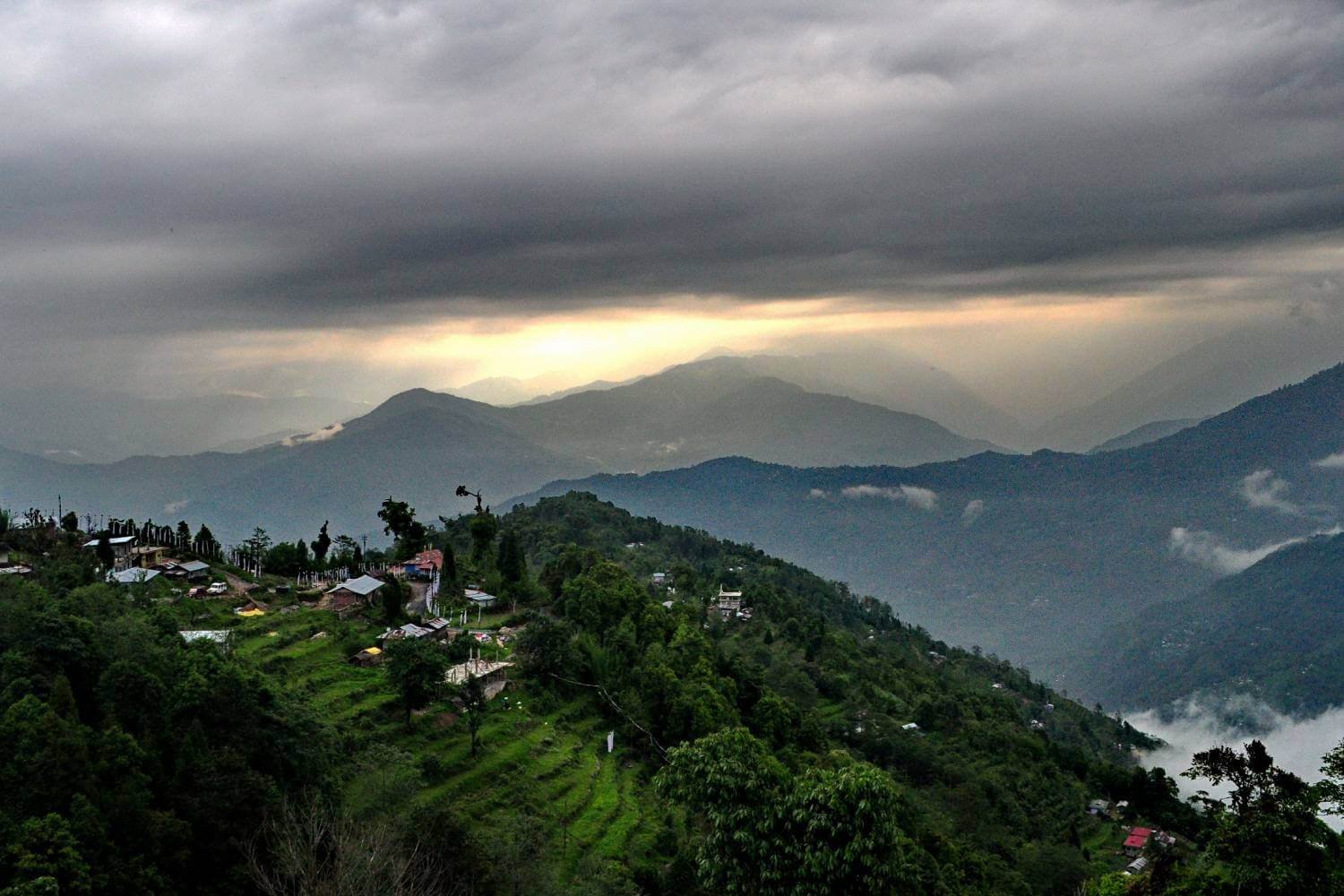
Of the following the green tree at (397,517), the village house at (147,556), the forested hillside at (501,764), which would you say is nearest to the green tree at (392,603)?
the forested hillside at (501,764)

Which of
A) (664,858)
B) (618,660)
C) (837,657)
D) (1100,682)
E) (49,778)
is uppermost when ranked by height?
(49,778)

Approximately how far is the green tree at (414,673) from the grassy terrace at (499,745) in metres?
0.82

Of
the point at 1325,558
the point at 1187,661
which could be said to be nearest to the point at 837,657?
the point at 1187,661

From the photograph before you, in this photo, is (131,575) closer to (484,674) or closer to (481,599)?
(481,599)

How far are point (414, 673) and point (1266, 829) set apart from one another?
29832 millimetres

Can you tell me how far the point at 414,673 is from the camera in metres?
38.3

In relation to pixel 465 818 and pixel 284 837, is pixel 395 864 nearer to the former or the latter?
pixel 284 837

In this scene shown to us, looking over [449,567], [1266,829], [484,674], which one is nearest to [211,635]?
[484,674]

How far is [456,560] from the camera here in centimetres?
7431

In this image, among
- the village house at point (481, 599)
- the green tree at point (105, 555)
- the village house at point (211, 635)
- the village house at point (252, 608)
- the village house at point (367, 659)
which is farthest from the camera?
the village house at point (481, 599)

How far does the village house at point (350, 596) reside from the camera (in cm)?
5291

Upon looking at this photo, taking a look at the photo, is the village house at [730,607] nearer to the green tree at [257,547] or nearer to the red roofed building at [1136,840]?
the red roofed building at [1136,840]

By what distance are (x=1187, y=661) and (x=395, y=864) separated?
555 ft

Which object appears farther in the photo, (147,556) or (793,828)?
(147,556)
